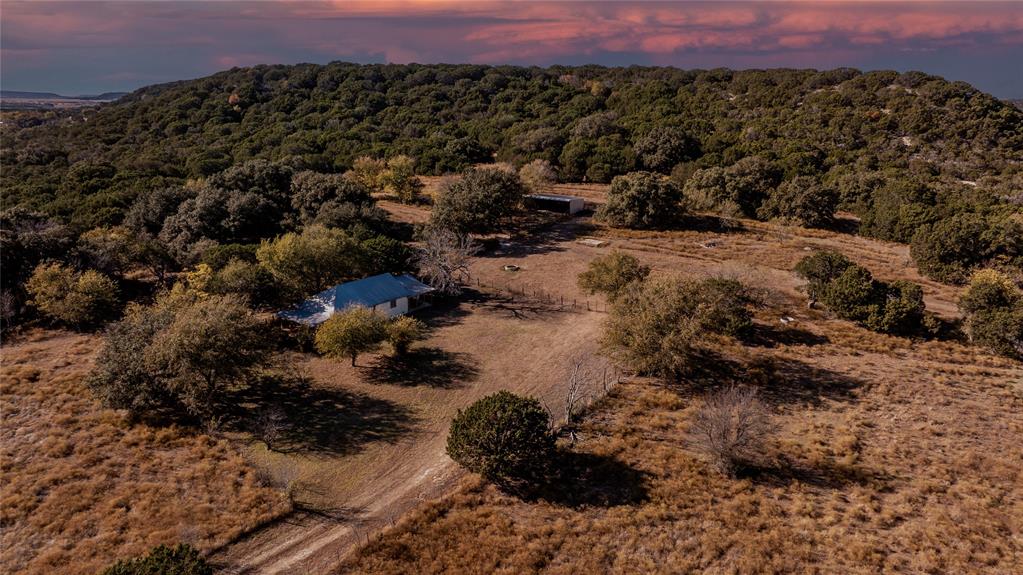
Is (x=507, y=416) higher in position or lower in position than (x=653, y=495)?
higher

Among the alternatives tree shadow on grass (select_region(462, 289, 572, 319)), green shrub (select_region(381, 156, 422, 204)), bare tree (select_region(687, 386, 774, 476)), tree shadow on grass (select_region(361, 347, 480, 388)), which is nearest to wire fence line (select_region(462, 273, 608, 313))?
tree shadow on grass (select_region(462, 289, 572, 319))

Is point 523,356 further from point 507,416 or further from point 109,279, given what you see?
point 109,279

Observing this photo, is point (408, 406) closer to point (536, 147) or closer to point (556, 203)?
point (556, 203)

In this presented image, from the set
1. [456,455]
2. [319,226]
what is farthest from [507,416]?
[319,226]

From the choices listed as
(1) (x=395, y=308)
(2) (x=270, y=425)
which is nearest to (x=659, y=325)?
(1) (x=395, y=308)

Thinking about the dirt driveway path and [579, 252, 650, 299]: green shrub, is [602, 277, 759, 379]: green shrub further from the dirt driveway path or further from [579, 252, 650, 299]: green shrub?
[579, 252, 650, 299]: green shrub

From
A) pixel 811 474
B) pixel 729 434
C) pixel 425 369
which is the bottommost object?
pixel 811 474
